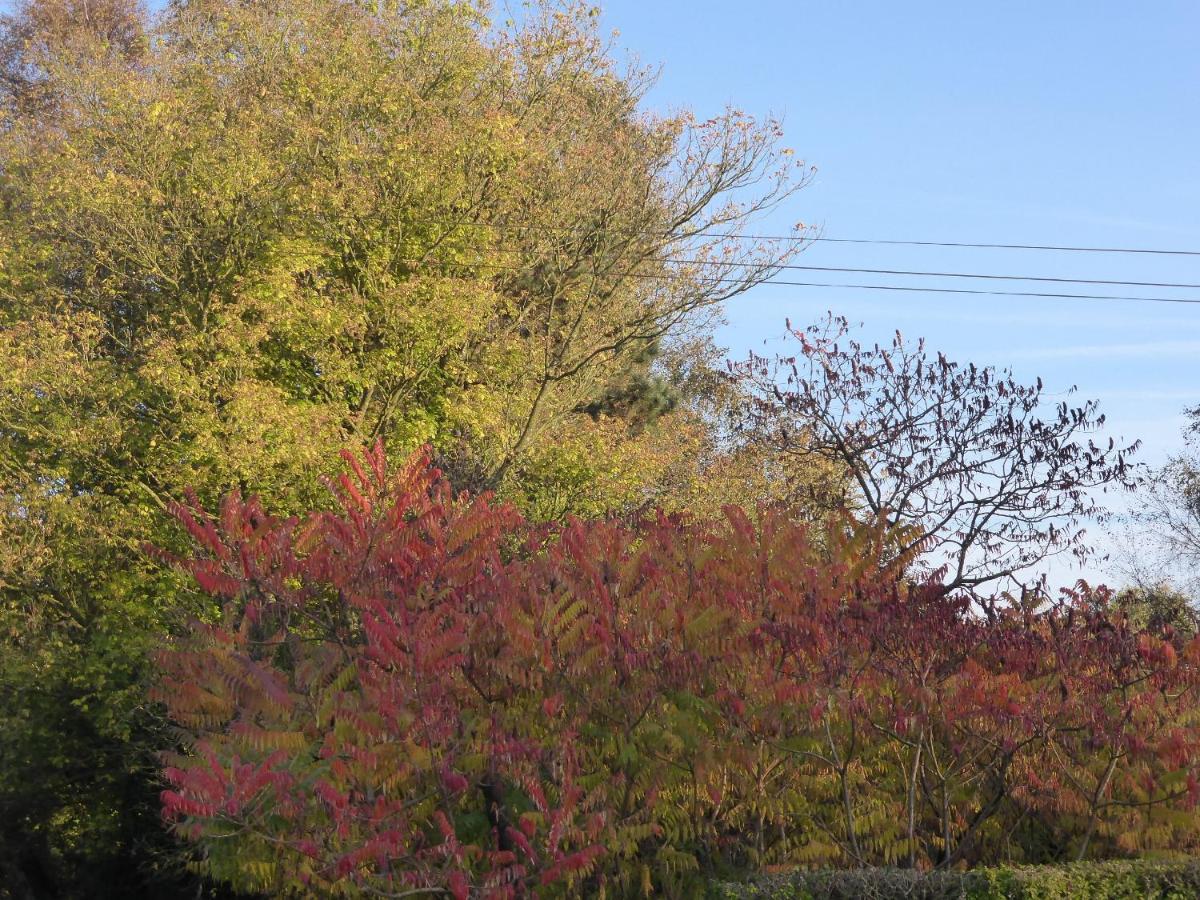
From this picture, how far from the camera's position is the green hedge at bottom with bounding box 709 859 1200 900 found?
7797 millimetres

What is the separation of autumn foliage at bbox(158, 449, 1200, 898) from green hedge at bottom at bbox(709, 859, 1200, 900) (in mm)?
525

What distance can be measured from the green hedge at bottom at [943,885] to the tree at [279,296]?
1297 centimetres

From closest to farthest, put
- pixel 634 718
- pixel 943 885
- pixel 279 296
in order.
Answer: pixel 943 885, pixel 634 718, pixel 279 296

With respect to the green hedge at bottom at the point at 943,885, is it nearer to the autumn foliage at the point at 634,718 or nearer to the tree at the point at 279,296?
the autumn foliage at the point at 634,718

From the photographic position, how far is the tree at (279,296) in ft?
68.8

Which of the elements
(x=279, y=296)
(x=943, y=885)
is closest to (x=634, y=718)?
(x=943, y=885)

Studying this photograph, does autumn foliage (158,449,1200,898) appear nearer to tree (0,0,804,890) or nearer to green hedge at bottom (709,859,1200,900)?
green hedge at bottom (709,859,1200,900)

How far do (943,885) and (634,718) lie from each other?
2106 mm

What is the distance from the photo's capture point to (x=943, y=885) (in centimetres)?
792

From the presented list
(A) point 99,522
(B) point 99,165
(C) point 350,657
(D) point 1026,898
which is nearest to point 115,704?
(A) point 99,522

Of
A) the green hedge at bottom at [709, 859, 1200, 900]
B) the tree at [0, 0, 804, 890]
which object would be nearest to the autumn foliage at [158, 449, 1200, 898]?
the green hedge at bottom at [709, 859, 1200, 900]

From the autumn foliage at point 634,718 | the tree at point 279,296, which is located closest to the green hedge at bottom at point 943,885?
the autumn foliage at point 634,718

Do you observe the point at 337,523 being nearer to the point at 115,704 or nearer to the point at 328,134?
the point at 115,704

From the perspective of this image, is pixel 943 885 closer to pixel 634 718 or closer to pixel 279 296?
pixel 634 718
